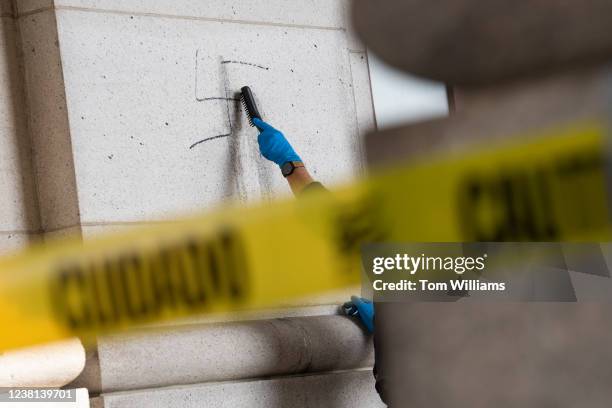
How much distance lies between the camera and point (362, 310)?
539 centimetres

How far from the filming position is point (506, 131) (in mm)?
1942

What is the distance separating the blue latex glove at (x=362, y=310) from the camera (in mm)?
5367

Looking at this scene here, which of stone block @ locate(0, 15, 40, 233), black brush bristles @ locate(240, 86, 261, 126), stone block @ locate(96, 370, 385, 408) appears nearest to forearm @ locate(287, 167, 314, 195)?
black brush bristles @ locate(240, 86, 261, 126)

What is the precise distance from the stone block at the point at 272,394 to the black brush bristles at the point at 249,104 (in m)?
1.15

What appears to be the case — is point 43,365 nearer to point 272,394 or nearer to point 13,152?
point 13,152

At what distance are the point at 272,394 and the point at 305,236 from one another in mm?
2856

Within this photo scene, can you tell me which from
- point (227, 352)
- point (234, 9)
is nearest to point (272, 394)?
point (227, 352)

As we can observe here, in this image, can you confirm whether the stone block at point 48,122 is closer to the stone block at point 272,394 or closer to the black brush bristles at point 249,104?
the stone block at point 272,394

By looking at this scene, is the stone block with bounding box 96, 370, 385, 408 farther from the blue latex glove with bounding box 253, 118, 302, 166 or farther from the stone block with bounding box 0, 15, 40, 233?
the blue latex glove with bounding box 253, 118, 302, 166

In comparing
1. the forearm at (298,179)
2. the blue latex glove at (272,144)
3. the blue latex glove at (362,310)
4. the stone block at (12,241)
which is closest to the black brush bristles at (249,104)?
the blue latex glove at (272,144)

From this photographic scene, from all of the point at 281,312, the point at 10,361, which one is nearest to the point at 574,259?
the point at 10,361

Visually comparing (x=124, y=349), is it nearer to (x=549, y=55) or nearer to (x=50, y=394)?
(x=50, y=394)

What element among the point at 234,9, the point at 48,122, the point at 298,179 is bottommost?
the point at 298,179

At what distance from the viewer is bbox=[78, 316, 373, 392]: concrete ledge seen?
4.54 m
